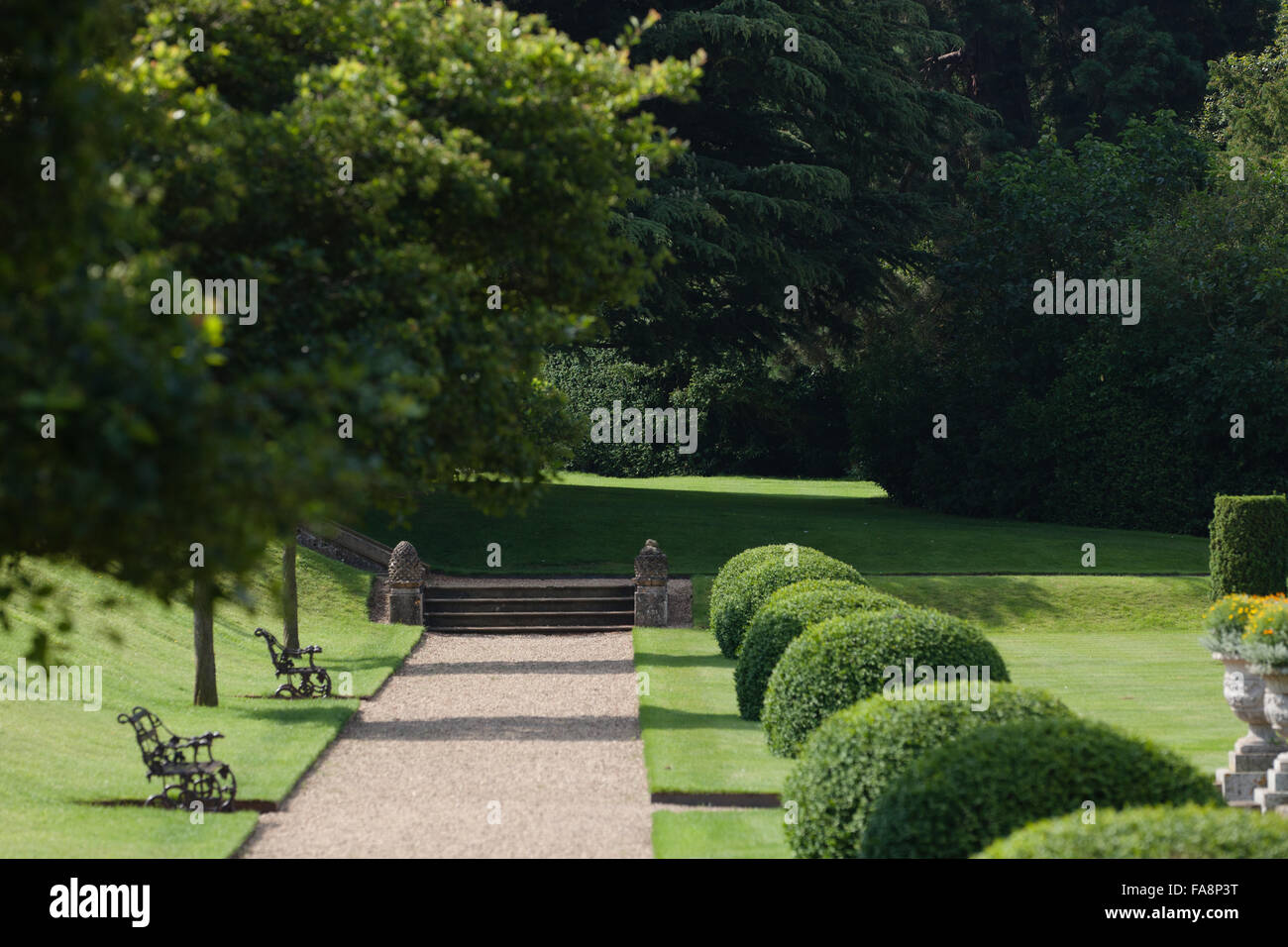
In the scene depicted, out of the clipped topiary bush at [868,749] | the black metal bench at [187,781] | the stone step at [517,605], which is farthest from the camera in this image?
the stone step at [517,605]

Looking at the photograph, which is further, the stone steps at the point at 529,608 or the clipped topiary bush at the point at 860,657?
the stone steps at the point at 529,608

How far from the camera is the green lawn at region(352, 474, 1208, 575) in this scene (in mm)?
25469

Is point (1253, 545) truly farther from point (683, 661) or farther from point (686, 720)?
point (686, 720)

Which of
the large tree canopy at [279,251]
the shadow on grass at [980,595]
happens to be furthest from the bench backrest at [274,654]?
the shadow on grass at [980,595]

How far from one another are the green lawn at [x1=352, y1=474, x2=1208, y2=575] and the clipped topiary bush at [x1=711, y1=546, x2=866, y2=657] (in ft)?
18.5

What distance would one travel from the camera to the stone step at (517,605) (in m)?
22.6

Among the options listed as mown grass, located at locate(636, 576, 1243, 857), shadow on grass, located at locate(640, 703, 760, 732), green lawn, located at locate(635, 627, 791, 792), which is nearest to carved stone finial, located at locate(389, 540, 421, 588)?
mown grass, located at locate(636, 576, 1243, 857)

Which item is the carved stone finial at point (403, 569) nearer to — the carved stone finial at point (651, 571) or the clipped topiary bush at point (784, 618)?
the carved stone finial at point (651, 571)

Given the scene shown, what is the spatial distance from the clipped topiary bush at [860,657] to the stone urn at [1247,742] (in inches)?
77.3

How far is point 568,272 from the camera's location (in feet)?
25.7

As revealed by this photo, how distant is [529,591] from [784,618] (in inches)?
418

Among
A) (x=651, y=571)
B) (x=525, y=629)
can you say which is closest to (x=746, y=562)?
(x=651, y=571)

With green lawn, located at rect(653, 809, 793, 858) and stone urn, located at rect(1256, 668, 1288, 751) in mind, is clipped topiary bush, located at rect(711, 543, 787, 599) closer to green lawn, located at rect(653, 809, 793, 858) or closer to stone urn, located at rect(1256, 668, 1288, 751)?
green lawn, located at rect(653, 809, 793, 858)

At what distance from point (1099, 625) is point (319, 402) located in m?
19.7
